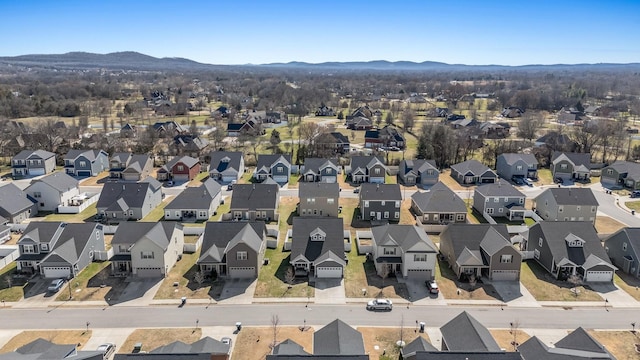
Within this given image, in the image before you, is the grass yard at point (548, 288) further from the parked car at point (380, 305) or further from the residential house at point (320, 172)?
the residential house at point (320, 172)

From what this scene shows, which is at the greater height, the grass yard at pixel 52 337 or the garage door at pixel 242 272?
the garage door at pixel 242 272

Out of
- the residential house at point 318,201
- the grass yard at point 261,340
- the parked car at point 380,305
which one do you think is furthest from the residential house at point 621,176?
the grass yard at point 261,340

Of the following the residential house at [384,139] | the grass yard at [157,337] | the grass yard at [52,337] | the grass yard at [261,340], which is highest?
the residential house at [384,139]

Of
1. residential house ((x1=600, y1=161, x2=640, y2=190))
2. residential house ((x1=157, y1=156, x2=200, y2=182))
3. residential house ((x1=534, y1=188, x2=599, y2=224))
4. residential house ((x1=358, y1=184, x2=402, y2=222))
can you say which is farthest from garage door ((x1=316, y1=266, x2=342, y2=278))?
residential house ((x1=600, y1=161, x2=640, y2=190))

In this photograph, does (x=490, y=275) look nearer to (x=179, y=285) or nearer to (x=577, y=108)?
(x=179, y=285)

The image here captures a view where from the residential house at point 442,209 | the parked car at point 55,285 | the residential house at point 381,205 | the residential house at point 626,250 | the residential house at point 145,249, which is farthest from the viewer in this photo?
the residential house at point 381,205

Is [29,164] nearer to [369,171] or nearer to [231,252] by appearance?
[231,252]

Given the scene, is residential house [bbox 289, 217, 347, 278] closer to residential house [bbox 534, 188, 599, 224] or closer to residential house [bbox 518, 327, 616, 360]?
residential house [bbox 518, 327, 616, 360]
